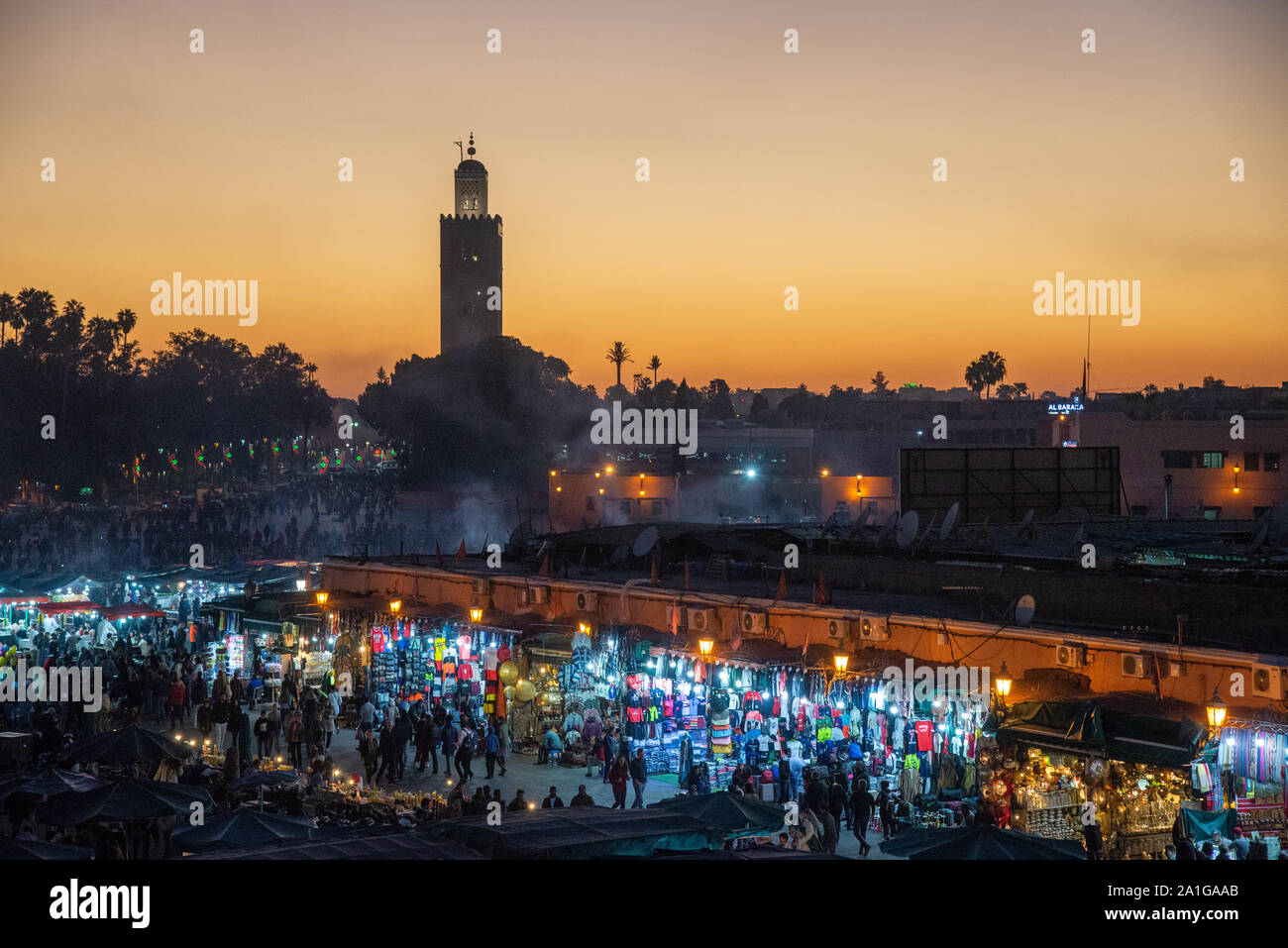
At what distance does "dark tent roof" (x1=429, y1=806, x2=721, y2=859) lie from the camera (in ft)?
35.3

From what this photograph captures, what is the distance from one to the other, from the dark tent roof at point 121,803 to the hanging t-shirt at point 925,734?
29.8 ft

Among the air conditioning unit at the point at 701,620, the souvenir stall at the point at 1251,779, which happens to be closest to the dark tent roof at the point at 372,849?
the souvenir stall at the point at 1251,779

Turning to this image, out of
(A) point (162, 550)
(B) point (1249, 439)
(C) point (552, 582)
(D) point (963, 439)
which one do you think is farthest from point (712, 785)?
(D) point (963, 439)

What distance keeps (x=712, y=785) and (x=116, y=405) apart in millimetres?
70769

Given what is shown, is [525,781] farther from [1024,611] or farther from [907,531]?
[1024,611]

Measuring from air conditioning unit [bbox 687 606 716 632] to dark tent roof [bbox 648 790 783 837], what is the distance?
20.5 ft

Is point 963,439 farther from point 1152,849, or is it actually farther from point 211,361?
point 211,361

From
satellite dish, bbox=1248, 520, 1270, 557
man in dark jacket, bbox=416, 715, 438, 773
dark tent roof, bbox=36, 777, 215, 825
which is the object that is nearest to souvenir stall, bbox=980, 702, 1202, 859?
satellite dish, bbox=1248, 520, 1270, 557

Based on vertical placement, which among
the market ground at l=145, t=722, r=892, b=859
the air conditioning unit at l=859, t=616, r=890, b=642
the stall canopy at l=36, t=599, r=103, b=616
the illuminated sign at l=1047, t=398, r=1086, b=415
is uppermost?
the illuminated sign at l=1047, t=398, r=1086, b=415

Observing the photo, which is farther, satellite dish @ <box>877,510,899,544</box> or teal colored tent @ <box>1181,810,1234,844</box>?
satellite dish @ <box>877,510,899,544</box>

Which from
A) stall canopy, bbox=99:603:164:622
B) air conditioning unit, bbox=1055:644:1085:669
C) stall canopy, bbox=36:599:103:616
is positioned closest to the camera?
air conditioning unit, bbox=1055:644:1085:669

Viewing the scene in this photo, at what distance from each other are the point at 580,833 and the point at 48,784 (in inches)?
294

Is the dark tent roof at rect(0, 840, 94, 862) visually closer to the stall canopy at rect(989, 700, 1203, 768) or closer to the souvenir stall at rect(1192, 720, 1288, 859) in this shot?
the stall canopy at rect(989, 700, 1203, 768)

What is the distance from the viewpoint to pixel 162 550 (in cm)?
4575
